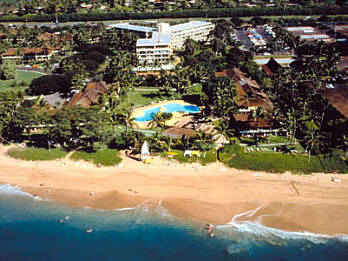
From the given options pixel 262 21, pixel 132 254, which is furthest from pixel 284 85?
pixel 262 21

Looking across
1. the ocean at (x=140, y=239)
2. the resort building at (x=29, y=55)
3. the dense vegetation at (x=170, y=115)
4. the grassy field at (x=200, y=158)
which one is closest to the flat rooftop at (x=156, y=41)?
the dense vegetation at (x=170, y=115)

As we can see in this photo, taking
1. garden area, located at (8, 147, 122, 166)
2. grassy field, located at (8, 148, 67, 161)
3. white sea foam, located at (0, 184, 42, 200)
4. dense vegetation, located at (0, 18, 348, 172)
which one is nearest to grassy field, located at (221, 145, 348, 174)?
dense vegetation, located at (0, 18, 348, 172)

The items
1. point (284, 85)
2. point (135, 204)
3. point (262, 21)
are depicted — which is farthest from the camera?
point (262, 21)

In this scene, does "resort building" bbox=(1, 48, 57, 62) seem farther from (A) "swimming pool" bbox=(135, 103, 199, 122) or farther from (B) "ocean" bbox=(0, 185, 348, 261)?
(B) "ocean" bbox=(0, 185, 348, 261)

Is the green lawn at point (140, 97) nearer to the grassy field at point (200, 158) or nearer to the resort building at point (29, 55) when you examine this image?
the grassy field at point (200, 158)

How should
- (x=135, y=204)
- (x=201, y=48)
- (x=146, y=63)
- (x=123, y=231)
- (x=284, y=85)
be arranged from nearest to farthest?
(x=123, y=231) → (x=135, y=204) → (x=284, y=85) → (x=146, y=63) → (x=201, y=48)

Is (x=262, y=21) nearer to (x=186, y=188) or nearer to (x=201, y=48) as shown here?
(x=201, y=48)
